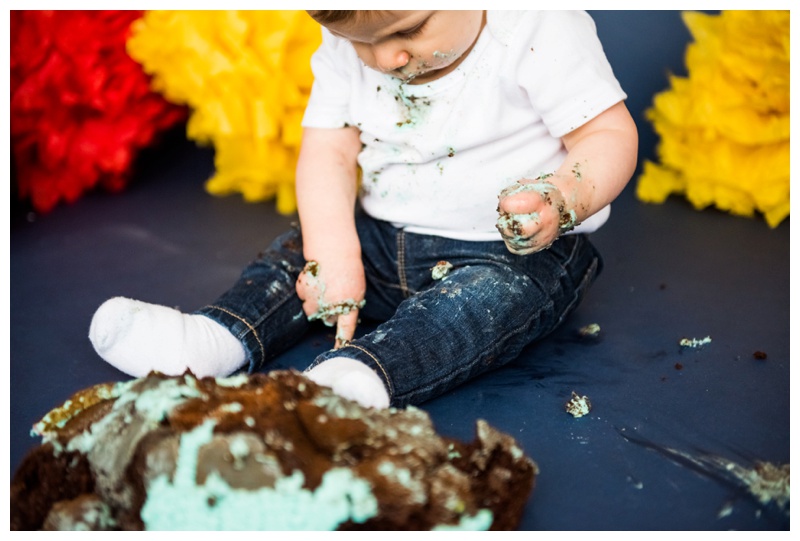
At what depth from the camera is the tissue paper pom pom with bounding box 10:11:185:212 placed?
4.36 ft

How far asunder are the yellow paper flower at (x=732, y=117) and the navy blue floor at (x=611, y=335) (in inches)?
1.6

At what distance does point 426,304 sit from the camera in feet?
2.91

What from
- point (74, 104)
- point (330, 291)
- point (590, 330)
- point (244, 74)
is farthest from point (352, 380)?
point (74, 104)

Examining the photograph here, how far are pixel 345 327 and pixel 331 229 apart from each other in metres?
0.12

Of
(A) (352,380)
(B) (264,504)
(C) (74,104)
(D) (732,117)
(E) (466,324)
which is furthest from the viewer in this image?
(C) (74,104)

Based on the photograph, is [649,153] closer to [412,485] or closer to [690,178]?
[690,178]

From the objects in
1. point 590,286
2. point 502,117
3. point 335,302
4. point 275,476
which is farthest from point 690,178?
point 275,476

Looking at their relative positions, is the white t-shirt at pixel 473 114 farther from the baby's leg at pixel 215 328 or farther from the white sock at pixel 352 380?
the white sock at pixel 352 380

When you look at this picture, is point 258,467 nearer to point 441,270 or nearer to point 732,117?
point 441,270

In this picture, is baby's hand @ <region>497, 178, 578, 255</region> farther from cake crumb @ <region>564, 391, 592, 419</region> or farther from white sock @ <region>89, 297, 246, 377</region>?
white sock @ <region>89, 297, 246, 377</region>

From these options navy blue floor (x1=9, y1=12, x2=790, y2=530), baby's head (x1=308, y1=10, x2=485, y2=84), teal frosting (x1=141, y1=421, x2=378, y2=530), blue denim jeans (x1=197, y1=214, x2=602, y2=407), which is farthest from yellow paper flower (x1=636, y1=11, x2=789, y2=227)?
teal frosting (x1=141, y1=421, x2=378, y2=530)

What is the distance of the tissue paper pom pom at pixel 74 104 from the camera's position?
1.33m

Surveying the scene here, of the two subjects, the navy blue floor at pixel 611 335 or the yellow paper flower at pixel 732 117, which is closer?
the navy blue floor at pixel 611 335

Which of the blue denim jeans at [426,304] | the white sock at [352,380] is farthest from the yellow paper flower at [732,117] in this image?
the white sock at [352,380]
